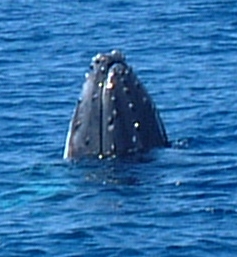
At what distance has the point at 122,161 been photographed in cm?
2994

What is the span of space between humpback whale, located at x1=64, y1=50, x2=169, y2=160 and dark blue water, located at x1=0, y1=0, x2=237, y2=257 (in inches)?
11.9

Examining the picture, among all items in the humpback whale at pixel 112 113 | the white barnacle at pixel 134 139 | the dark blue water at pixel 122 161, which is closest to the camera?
the dark blue water at pixel 122 161

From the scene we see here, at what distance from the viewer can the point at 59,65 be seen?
4103cm

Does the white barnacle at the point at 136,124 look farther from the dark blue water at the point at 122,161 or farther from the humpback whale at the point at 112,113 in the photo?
the dark blue water at the point at 122,161

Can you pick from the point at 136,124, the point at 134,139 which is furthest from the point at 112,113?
the point at 134,139

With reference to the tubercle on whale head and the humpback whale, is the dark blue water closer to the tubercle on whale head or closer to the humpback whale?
the humpback whale

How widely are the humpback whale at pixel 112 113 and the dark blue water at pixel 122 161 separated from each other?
0.30 metres

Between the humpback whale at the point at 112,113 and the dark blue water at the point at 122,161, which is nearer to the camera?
the dark blue water at the point at 122,161

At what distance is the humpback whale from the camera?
29547 mm

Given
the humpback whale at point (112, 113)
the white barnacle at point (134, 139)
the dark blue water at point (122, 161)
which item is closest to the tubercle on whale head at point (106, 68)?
the humpback whale at point (112, 113)

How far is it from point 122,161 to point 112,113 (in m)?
0.85

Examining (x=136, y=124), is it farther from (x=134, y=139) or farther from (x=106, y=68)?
(x=106, y=68)

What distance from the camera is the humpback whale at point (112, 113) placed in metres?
29.5

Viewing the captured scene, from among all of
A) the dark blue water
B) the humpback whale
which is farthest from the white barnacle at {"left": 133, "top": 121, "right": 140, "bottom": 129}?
the dark blue water
